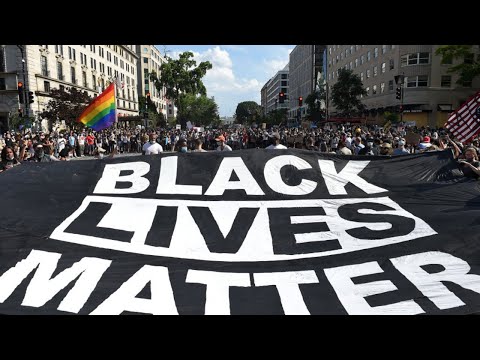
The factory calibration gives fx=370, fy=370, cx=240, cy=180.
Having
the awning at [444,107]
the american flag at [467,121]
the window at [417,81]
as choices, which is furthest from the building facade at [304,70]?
the american flag at [467,121]

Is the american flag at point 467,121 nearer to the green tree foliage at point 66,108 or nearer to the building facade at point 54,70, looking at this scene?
the building facade at point 54,70

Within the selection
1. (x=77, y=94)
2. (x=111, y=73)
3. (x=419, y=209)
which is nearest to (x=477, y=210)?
(x=419, y=209)

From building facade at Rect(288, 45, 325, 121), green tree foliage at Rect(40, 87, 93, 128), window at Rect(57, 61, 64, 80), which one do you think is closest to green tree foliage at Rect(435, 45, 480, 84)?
building facade at Rect(288, 45, 325, 121)

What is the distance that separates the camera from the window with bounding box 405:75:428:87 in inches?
1909

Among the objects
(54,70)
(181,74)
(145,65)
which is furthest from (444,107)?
(145,65)

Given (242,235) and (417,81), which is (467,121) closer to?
(242,235)

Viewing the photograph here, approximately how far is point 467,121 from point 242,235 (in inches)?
303

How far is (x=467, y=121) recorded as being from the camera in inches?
379

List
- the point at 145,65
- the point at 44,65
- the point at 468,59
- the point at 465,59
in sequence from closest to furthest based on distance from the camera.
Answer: the point at 468,59, the point at 465,59, the point at 44,65, the point at 145,65

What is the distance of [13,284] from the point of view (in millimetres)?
4477

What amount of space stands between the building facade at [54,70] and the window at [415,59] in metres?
38.0

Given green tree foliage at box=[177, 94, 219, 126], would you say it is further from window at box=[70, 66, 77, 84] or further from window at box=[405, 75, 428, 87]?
window at box=[405, 75, 428, 87]

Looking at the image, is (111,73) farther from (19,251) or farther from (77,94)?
(19,251)
